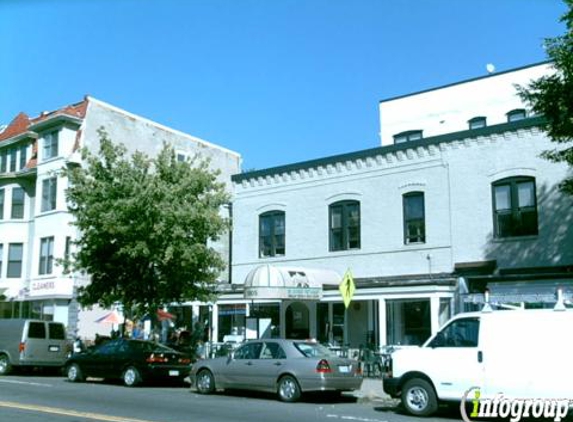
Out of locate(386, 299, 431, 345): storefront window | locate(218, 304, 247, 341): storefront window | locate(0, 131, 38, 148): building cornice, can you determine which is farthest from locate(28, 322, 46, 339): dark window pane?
locate(0, 131, 38, 148): building cornice

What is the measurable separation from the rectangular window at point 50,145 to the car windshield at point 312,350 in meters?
22.3

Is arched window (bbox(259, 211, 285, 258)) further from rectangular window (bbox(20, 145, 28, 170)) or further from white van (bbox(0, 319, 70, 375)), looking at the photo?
rectangular window (bbox(20, 145, 28, 170))

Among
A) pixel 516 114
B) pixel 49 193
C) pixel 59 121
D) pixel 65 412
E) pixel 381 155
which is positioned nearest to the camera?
pixel 65 412

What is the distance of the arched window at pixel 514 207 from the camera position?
2131cm

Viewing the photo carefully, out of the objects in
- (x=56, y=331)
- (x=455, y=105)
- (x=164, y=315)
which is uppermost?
(x=455, y=105)

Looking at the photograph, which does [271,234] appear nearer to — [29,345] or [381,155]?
[381,155]

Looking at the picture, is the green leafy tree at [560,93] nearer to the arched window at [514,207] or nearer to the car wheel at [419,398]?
the arched window at [514,207]

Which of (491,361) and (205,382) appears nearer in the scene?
(491,361)

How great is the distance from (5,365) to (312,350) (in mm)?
13410

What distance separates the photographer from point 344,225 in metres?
25.4

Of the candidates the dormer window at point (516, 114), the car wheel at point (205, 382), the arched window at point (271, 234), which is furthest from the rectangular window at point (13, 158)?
the dormer window at point (516, 114)

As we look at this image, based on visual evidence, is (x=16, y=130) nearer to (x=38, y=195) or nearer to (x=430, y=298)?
(x=38, y=195)

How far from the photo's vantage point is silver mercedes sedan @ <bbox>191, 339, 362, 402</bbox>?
50.2ft

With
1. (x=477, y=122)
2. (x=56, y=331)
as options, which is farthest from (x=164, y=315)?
(x=477, y=122)
